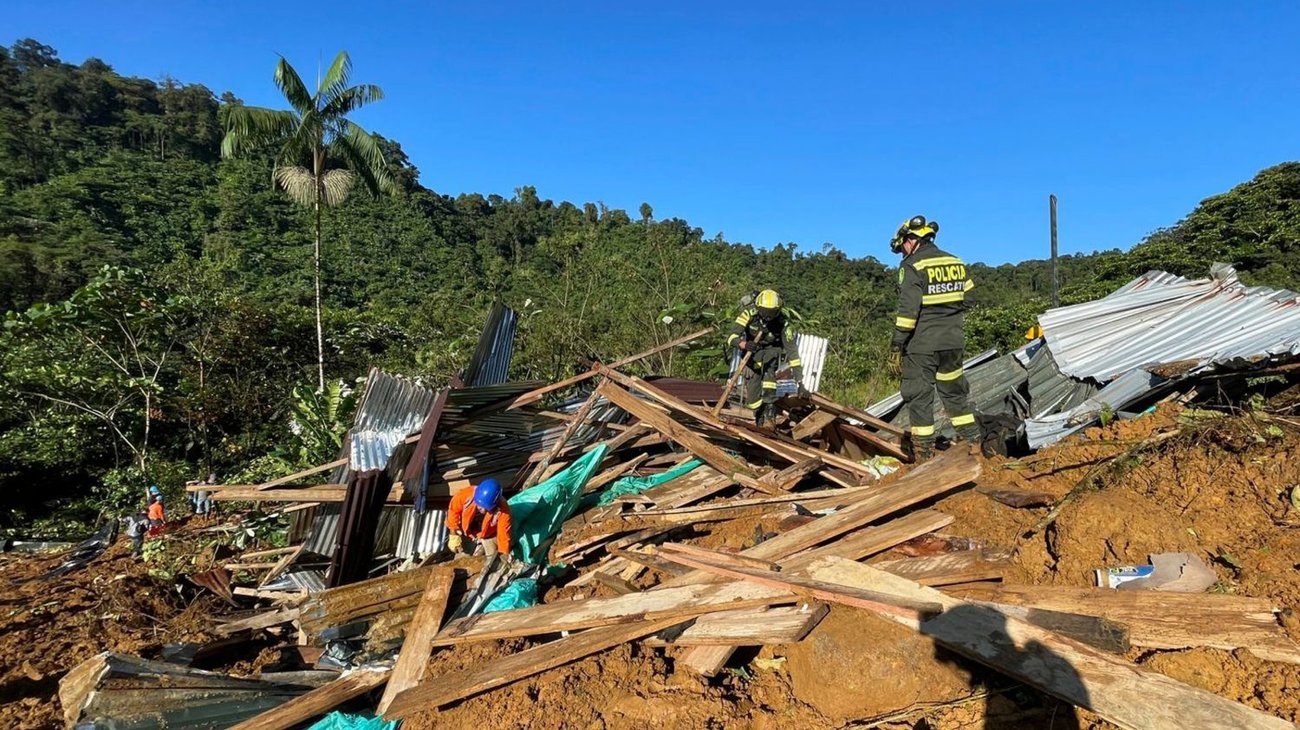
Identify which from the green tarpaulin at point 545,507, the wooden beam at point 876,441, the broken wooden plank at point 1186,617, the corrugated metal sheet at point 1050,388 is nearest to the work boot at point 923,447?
the wooden beam at point 876,441

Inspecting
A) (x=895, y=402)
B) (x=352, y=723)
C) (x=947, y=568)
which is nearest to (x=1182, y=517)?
(x=947, y=568)

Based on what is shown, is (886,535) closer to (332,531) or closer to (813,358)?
(332,531)

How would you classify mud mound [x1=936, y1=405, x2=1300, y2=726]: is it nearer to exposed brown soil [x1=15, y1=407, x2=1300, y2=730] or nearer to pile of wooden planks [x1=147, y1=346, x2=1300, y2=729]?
exposed brown soil [x1=15, y1=407, x2=1300, y2=730]

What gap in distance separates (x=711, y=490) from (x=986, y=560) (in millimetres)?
2729

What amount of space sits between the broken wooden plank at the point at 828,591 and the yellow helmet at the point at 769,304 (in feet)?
13.1

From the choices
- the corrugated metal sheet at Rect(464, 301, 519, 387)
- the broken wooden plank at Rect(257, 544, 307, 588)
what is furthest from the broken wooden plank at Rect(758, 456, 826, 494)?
the broken wooden plank at Rect(257, 544, 307, 588)

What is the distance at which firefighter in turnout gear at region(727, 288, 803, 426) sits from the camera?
23.8 feet

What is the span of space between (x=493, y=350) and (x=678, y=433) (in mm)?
3701

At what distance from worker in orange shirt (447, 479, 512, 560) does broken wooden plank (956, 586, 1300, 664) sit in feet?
11.2

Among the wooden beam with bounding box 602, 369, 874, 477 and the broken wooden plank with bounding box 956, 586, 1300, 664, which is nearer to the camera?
the broken wooden plank with bounding box 956, 586, 1300, 664

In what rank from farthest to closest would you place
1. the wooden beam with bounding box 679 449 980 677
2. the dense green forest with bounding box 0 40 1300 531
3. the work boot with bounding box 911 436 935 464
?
the dense green forest with bounding box 0 40 1300 531, the work boot with bounding box 911 436 935 464, the wooden beam with bounding box 679 449 980 677

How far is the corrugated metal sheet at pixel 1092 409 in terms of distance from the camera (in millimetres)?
4715

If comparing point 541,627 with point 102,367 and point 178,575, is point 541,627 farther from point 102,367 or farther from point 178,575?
point 102,367

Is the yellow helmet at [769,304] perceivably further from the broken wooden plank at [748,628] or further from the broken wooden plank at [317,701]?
the broken wooden plank at [317,701]
